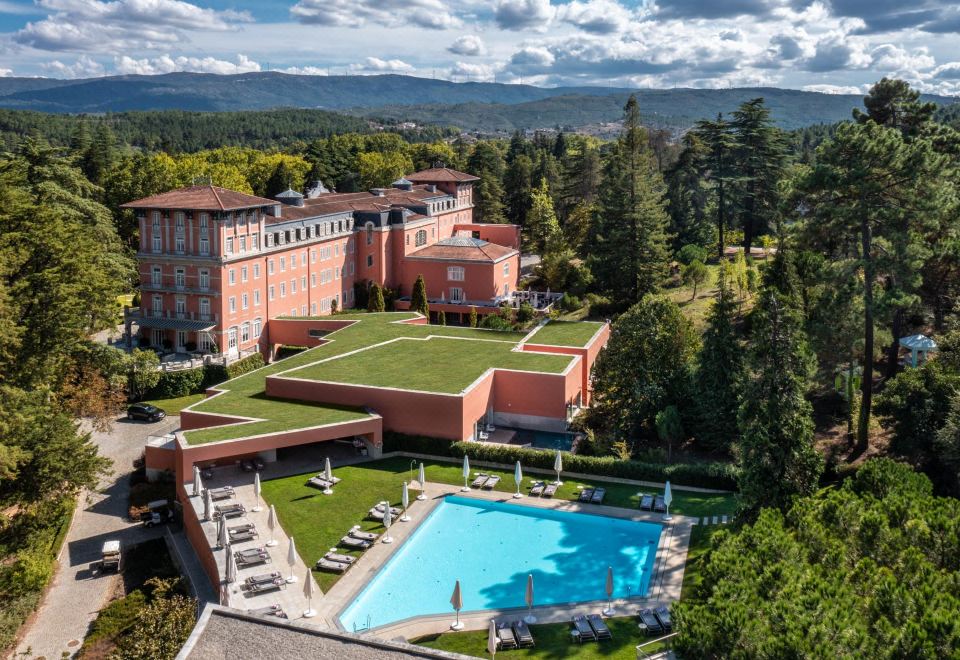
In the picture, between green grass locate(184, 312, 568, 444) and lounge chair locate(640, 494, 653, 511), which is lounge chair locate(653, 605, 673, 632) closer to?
lounge chair locate(640, 494, 653, 511)

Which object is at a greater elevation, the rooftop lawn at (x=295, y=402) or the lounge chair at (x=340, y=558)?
the rooftop lawn at (x=295, y=402)

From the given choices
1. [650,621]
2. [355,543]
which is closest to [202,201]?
[355,543]

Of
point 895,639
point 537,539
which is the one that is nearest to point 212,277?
point 537,539

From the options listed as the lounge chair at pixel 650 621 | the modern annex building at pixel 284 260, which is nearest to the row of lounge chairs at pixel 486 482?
the lounge chair at pixel 650 621

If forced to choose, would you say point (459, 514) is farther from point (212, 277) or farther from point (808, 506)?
point (212, 277)

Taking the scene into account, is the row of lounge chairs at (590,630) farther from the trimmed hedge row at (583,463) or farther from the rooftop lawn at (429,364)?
the rooftop lawn at (429,364)
